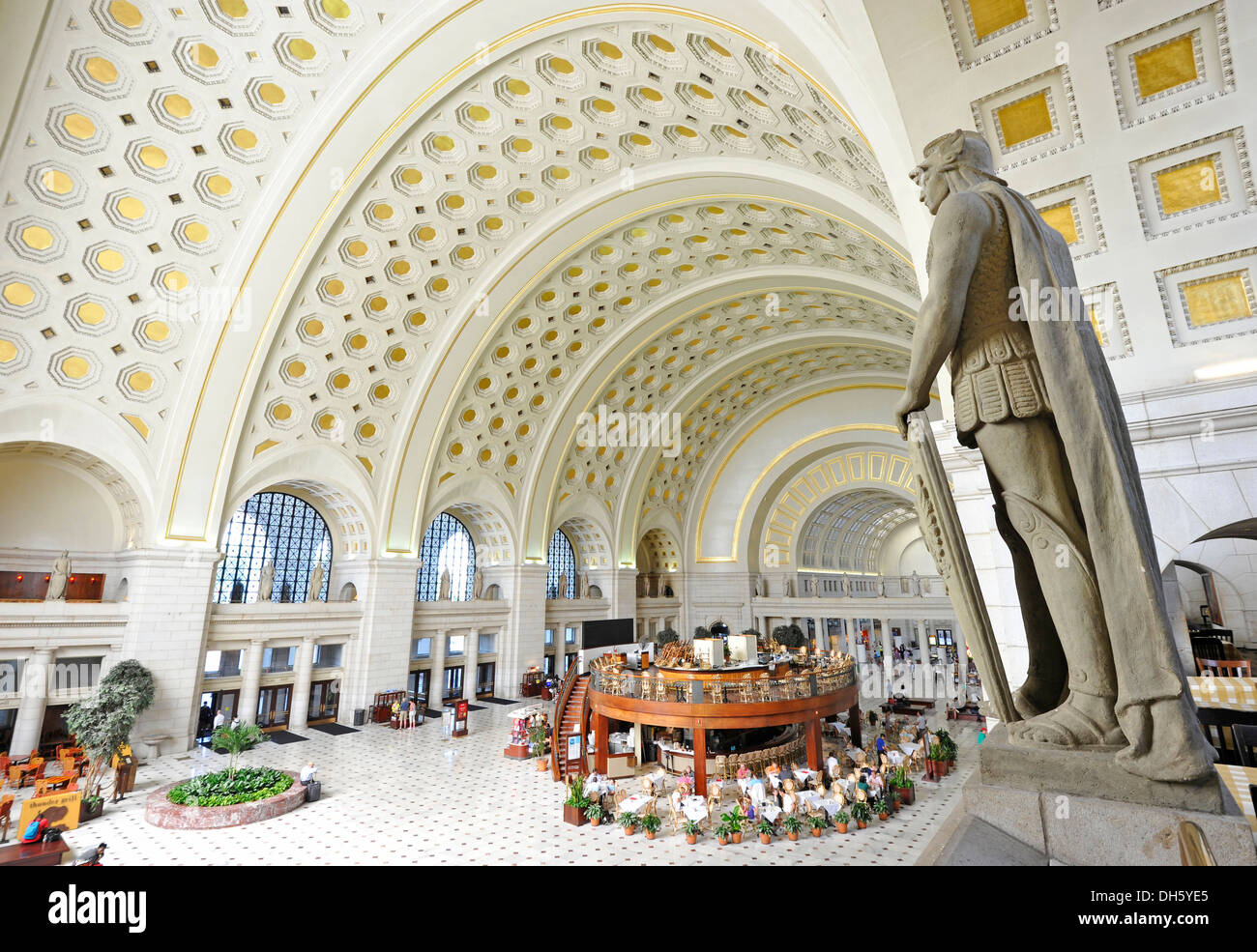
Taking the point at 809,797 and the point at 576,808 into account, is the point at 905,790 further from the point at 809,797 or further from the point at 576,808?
the point at 576,808

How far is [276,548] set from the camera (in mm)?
18156

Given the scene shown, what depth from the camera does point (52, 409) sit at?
40.5 feet

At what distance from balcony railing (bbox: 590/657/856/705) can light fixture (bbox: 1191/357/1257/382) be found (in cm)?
837

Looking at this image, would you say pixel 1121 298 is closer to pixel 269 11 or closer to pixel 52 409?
pixel 269 11

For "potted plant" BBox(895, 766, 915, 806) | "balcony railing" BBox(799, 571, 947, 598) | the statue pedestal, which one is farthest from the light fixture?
"balcony railing" BBox(799, 571, 947, 598)

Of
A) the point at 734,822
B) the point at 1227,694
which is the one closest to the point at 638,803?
the point at 734,822

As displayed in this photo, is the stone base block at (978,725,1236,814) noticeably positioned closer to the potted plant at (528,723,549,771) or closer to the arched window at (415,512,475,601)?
the potted plant at (528,723,549,771)

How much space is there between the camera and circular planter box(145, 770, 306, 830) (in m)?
9.03

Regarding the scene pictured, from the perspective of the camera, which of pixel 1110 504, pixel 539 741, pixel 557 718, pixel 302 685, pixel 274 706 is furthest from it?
pixel 302 685

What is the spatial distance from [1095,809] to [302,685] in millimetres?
19049

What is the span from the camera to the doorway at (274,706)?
53.4ft

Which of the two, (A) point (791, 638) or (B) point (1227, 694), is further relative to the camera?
(A) point (791, 638)

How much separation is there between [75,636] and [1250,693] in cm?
2007

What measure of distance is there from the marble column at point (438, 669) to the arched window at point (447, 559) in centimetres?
192
